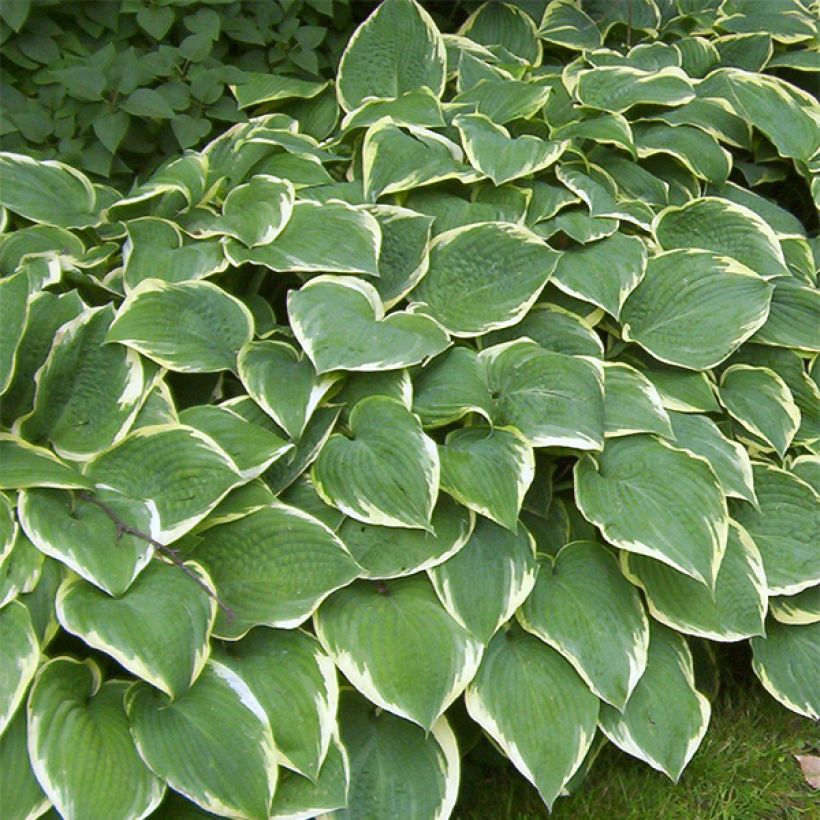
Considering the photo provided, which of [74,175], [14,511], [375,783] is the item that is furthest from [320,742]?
[74,175]

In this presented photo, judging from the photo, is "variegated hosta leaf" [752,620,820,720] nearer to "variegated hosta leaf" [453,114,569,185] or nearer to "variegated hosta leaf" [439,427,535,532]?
"variegated hosta leaf" [439,427,535,532]

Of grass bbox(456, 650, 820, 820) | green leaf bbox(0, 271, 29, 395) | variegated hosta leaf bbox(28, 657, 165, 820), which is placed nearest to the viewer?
variegated hosta leaf bbox(28, 657, 165, 820)

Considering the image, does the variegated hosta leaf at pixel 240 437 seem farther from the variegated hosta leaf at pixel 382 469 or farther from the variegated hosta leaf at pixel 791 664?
the variegated hosta leaf at pixel 791 664

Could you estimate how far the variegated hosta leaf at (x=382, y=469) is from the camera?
6.27ft

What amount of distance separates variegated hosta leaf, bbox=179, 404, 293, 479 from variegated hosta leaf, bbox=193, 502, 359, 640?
0.08m

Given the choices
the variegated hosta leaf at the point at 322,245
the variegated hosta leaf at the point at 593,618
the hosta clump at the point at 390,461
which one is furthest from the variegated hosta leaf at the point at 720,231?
the variegated hosta leaf at the point at 593,618

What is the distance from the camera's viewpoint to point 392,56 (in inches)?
113

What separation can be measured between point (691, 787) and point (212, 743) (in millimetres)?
1049

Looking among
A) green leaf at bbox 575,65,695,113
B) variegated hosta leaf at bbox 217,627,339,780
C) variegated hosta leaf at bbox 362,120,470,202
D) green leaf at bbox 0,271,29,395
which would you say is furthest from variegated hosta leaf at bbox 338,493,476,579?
green leaf at bbox 575,65,695,113

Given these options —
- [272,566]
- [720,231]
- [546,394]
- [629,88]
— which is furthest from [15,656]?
[629,88]

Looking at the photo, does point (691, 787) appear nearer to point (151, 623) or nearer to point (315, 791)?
point (315, 791)

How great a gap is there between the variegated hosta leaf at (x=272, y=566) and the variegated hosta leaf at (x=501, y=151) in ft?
3.10

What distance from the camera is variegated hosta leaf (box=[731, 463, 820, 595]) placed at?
2.19 metres

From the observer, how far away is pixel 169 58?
2.72 meters
